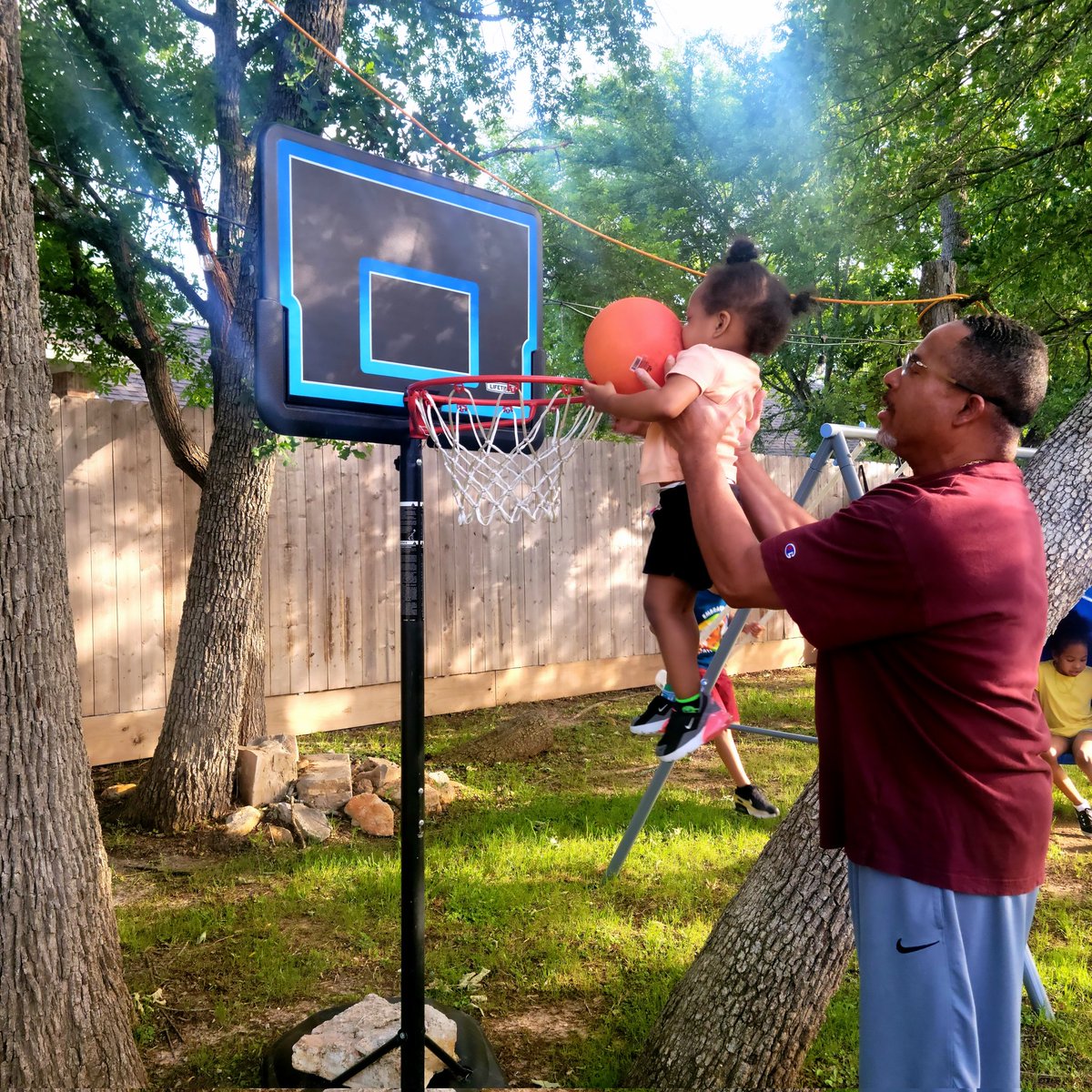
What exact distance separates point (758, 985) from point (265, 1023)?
185cm

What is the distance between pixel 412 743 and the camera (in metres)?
2.79

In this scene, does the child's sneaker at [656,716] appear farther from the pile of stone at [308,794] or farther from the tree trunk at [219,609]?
the tree trunk at [219,609]

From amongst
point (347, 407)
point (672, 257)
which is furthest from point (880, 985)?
point (672, 257)

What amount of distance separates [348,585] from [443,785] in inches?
78.4

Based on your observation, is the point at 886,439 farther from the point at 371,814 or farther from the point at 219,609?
the point at 219,609

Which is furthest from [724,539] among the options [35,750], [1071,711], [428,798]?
[1071,711]

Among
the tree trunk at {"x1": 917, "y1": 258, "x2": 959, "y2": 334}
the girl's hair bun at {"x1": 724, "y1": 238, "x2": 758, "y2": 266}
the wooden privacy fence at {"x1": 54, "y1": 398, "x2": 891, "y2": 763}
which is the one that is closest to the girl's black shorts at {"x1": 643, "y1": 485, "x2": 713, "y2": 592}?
the girl's hair bun at {"x1": 724, "y1": 238, "x2": 758, "y2": 266}

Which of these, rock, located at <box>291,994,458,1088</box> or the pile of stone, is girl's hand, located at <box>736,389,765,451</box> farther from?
the pile of stone

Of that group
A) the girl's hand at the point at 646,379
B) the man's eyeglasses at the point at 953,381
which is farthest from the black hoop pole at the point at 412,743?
the man's eyeglasses at the point at 953,381

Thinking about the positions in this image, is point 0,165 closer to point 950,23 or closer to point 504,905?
point 504,905

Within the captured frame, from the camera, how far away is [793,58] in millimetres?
8227

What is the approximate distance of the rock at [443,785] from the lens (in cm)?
572

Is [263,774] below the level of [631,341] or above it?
below

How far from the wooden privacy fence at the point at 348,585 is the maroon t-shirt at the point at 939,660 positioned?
9.11 ft
